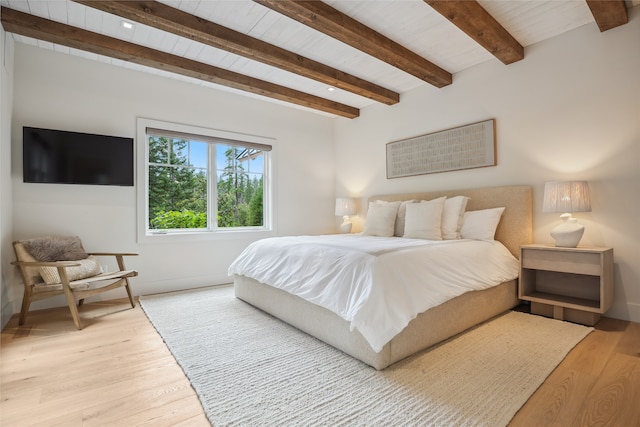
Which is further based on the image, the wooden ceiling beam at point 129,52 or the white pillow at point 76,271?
the white pillow at point 76,271

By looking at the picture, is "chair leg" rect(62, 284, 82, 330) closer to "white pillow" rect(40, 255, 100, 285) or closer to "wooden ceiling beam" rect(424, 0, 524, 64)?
"white pillow" rect(40, 255, 100, 285)

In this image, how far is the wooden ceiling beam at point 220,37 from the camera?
2.34m

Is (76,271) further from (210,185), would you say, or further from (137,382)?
(210,185)

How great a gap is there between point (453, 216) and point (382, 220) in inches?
31.6

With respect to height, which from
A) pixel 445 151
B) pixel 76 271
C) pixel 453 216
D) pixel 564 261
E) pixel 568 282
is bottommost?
pixel 568 282

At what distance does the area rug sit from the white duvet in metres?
0.30

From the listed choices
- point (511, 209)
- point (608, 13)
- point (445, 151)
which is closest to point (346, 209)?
point (445, 151)

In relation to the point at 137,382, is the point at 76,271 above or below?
above

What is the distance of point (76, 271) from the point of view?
9.32ft

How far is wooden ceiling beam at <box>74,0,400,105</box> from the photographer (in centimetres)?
234

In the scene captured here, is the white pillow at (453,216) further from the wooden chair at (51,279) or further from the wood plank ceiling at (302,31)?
the wooden chair at (51,279)

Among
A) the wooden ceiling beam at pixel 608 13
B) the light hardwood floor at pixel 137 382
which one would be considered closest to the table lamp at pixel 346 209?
the light hardwood floor at pixel 137 382

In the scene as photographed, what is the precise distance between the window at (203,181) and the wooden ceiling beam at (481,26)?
115 inches

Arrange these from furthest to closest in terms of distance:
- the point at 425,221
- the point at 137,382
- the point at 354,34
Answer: the point at 425,221 → the point at 354,34 → the point at 137,382
